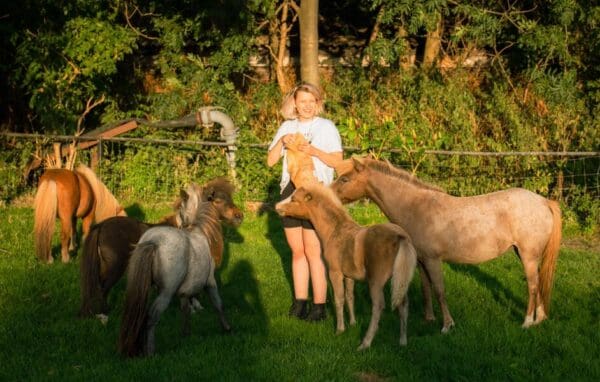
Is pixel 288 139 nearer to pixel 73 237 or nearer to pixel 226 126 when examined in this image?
pixel 73 237

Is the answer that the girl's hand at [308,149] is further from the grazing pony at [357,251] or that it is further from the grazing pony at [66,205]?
the grazing pony at [66,205]

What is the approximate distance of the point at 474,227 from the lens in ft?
23.6

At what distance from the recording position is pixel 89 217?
1088 cm

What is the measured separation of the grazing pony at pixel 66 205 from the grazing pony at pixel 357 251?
4185mm

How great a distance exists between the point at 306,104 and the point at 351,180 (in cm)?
92

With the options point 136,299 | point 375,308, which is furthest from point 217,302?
point 375,308

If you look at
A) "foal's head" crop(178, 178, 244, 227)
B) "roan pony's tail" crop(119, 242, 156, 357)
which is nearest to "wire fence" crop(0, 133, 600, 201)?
"foal's head" crop(178, 178, 244, 227)

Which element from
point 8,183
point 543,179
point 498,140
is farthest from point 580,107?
point 8,183

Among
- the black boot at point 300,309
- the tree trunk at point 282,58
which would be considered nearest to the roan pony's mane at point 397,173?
the black boot at point 300,309

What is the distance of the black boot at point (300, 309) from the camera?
25.2ft

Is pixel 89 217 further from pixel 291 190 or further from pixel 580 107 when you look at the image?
pixel 580 107

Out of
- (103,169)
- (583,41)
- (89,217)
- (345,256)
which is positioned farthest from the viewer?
(583,41)

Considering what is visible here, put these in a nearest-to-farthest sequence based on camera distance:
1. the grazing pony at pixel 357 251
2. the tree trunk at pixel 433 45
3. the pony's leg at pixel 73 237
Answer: the grazing pony at pixel 357 251 → the pony's leg at pixel 73 237 → the tree trunk at pixel 433 45

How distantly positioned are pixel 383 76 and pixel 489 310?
40.6 ft
